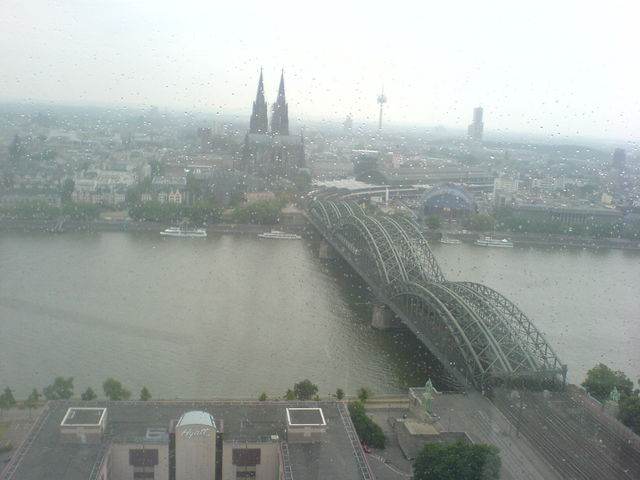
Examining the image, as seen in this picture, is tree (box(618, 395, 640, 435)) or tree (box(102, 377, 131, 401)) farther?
tree (box(102, 377, 131, 401))

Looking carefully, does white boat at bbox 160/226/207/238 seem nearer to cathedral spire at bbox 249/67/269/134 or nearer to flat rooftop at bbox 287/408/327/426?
cathedral spire at bbox 249/67/269/134

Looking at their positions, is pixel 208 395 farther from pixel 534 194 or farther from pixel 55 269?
pixel 534 194

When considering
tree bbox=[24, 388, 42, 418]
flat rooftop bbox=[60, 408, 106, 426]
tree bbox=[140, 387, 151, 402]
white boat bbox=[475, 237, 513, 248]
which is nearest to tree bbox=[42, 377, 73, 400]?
tree bbox=[24, 388, 42, 418]

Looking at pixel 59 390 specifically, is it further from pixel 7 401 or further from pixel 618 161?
pixel 618 161

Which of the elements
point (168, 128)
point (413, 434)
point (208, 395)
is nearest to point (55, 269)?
point (208, 395)

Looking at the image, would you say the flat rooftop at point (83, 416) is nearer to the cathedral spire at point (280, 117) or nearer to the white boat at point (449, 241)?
the white boat at point (449, 241)

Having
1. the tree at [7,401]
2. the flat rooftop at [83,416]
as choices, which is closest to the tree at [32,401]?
the tree at [7,401]
